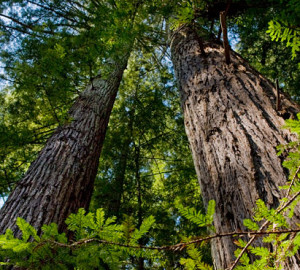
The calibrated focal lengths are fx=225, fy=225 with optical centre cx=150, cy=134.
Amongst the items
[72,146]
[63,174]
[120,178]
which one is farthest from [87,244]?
[120,178]

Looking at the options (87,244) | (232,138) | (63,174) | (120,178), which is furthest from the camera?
(120,178)

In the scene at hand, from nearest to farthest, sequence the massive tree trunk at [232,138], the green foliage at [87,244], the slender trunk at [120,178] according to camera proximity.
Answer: the green foliage at [87,244], the massive tree trunk at [232,138], the slender trunk at [120,178]

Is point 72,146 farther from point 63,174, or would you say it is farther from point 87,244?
point 87,244

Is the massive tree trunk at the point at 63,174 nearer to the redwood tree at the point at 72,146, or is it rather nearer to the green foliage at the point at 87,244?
the redwood tree at the point at 72,146

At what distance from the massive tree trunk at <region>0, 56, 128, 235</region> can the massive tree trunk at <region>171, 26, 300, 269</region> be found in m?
1.55

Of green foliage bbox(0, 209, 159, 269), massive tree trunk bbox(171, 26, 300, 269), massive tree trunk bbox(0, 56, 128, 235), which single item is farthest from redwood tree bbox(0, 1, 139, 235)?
massive tree trunk bbox(171, 26, 300, 269)

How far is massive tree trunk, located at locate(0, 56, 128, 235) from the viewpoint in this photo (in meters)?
2.22

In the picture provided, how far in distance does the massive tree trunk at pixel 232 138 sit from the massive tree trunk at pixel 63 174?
1.55 metres

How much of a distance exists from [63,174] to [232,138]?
200 centimetres

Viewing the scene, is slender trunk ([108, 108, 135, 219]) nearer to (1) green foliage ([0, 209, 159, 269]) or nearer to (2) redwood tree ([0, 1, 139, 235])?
(2) redwood tree ([0, 1, 139, 235])

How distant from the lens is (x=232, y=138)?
166 cm

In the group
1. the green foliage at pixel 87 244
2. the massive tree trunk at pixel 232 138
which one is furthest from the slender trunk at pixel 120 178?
the green foliage at pixel 87 244

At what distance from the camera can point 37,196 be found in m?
2.34

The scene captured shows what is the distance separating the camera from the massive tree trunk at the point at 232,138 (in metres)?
1.30
